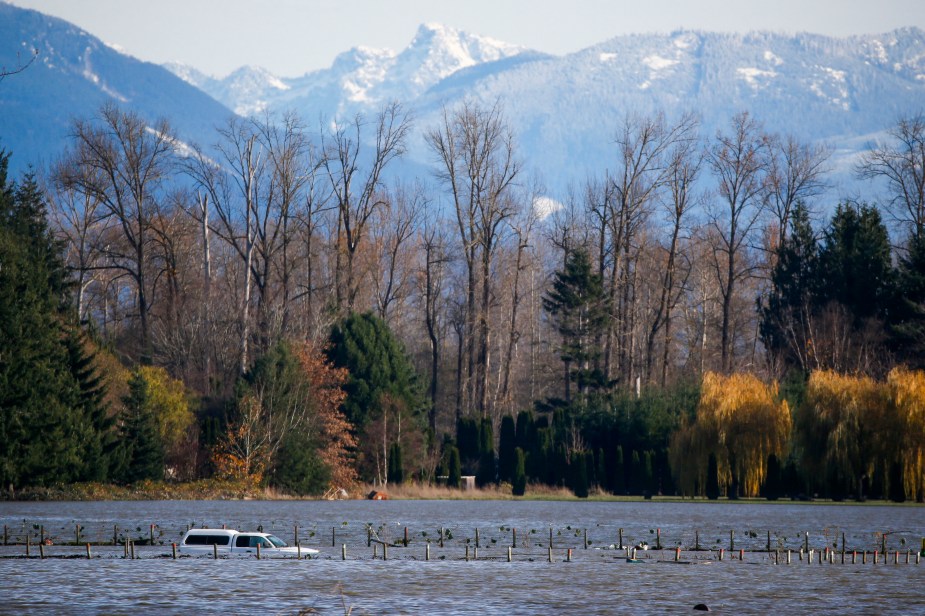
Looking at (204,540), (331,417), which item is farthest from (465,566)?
(331,417)

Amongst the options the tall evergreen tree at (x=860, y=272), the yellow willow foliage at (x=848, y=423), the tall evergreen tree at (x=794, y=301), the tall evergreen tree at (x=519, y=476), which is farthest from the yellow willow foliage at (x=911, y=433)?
the tall evergreen tree at (x=519, y=476)

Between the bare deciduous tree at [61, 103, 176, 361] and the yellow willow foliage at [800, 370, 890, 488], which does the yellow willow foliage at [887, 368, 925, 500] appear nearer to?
the yellow willow foliage at [800, 370, 890, 488]

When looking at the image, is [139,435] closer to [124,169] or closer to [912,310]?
[124,169]

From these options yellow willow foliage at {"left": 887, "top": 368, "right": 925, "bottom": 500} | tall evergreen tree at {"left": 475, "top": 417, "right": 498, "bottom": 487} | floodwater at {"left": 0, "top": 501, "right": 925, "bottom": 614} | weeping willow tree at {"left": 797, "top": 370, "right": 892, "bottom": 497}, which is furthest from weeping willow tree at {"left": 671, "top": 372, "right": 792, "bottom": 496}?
tall evergreen tree at {"left": 475, "top": 417, "right": 498, "bottom": 487}

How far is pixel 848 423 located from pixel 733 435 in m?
7.62

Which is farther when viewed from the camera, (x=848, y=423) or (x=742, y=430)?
(x=742, y=430)

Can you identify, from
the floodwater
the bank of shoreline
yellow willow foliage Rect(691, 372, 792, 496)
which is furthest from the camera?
yellow willow foliage Rect(691, 372, 792, 496)

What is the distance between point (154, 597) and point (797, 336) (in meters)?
69.9

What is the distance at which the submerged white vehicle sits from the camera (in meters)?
49.8

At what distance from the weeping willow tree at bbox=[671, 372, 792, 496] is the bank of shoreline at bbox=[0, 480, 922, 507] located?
176 centimetres

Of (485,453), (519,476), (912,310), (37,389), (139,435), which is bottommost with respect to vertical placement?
(519,476)

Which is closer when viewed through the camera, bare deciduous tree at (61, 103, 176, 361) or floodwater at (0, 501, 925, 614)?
floodwater at (0, 501, 925, 614)

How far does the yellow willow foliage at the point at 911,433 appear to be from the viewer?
7525cm

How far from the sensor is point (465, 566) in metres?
47.6
